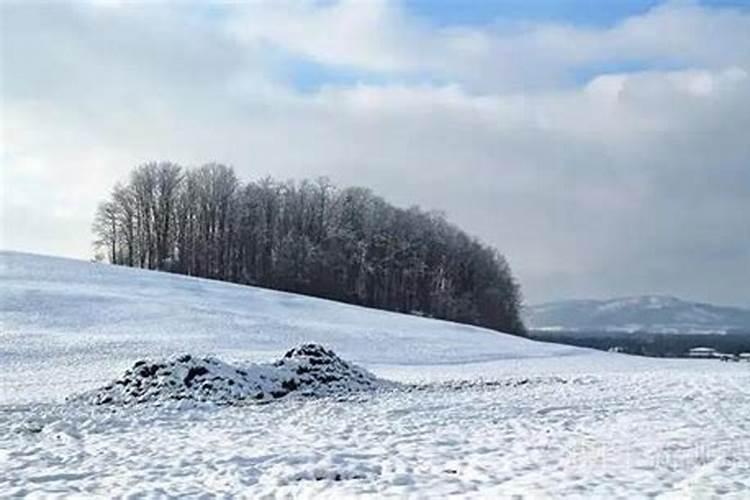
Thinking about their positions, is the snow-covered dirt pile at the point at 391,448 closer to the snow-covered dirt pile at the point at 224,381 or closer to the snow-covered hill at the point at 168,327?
the snow-covered dirt pile at the point at 224,381

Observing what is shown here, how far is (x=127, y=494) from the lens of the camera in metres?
10.6

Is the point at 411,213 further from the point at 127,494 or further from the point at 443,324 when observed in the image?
the point at 127,494

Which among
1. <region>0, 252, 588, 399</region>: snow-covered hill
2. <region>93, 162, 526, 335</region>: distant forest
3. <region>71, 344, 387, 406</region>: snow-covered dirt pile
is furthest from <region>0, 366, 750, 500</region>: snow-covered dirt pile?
<region>93, 162, 526, 335</region>: distant forest

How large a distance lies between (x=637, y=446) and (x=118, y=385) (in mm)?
13975

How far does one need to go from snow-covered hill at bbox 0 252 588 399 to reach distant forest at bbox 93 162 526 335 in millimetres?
31878

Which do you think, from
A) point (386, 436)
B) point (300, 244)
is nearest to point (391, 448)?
point (386, 436)

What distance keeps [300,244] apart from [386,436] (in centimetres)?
8179

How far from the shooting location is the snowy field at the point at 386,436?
11016 millimetres

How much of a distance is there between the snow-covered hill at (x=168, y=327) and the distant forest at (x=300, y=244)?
31.9m

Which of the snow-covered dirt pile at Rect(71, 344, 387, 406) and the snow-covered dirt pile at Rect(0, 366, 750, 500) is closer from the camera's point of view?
the snow-covered dirt pile at Rect(0, 366, 750, 500)

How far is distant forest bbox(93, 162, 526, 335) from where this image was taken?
95.9 meters

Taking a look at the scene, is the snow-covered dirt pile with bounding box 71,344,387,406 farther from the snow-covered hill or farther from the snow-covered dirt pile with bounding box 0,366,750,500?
the snow-covered hill

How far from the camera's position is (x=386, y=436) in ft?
49.9

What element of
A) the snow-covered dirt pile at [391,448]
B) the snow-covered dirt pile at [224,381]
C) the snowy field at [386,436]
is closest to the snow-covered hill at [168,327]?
the snowy field at [386,436]
